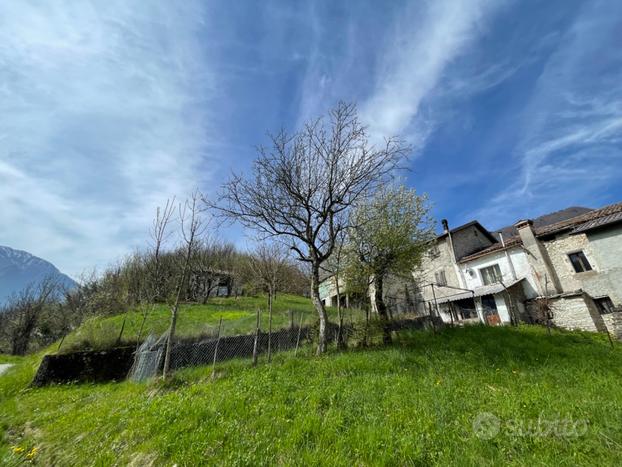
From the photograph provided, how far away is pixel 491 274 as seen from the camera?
21844 mm

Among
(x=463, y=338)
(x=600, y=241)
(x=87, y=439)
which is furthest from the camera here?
(x=600, y=241)

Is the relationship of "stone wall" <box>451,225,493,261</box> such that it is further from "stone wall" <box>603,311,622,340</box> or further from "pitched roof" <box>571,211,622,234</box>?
"stone wall" <box>603,311,622,340</box>

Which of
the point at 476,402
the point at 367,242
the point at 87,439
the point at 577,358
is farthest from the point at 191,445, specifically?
the point at 577,358

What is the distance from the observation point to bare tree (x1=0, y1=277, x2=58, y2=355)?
30.3 m

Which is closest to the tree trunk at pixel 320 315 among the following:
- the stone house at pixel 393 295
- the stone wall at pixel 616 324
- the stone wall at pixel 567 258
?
the stone house at pixel 393 295

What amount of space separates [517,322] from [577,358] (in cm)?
1104

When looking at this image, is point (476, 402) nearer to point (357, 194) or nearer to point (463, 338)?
point (463, 338)

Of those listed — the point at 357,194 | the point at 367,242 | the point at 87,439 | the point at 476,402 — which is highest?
the point at 357,194

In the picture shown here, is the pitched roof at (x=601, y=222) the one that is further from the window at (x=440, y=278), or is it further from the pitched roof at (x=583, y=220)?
the window at (x=440, y=278)

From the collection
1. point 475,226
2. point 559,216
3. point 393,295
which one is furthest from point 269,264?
point 559,216

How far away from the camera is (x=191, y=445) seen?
12.5 ft

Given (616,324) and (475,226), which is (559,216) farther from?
(616,324)
